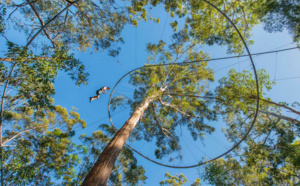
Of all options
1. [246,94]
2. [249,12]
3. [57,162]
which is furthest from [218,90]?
[57,162]

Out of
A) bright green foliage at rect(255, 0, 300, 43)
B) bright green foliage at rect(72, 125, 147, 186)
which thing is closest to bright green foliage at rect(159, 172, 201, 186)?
bright green foliage at rect(72, 125, 147, 186)

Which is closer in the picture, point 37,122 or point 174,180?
point 37,122

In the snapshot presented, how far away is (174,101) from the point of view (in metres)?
9.98

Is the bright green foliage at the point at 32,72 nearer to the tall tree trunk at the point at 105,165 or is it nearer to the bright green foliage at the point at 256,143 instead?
the tall tree trunk at the point at 105,165

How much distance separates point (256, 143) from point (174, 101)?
490cm

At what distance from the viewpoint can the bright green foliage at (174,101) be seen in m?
9.51

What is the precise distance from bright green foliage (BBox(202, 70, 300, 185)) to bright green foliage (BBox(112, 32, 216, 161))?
5.19 feet

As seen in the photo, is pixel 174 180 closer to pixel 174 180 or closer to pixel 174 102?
pixel 174 180

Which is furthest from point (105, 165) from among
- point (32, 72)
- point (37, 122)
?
point (37, 122)

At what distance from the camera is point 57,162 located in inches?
296

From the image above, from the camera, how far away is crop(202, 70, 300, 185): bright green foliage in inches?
238

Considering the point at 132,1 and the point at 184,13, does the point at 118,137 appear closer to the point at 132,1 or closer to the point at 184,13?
the point at 132,1

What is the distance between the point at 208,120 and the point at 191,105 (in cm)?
146

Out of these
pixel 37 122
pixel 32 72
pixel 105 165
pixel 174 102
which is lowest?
pixel 105 165
